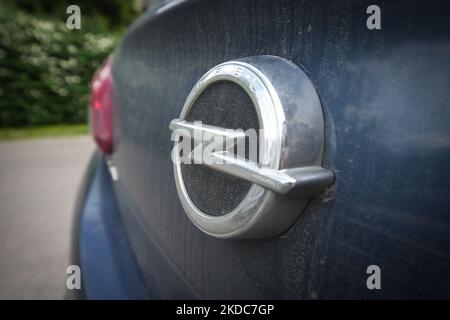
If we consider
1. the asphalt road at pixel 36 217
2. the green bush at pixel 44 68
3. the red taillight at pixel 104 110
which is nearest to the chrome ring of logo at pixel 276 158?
the red taillight at pixel 104 110

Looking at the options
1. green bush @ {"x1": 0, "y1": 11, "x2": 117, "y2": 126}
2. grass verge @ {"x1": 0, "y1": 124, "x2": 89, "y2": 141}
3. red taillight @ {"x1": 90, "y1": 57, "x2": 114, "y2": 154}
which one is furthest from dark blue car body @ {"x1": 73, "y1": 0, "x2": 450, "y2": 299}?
green bush @ {"x1": 0, "y1": 11, "x2": 117, "y2": 126}

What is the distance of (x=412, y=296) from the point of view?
49 centimetres

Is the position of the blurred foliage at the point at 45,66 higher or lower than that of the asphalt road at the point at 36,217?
higher

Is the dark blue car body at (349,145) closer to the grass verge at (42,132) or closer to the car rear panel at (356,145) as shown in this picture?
the car rear panel at (356,145)

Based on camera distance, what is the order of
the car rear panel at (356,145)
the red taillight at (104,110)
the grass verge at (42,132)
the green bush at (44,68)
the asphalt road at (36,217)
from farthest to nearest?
the green bush at (44,68), the grass verge at (42,132), the asphalt road at (36,217), the red taillight at (104,110), the car rear panel at (356,145)

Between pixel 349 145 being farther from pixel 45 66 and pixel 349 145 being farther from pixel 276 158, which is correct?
pixel 45 66

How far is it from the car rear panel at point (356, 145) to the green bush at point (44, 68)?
973 centimetres

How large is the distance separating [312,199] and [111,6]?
17.5 m

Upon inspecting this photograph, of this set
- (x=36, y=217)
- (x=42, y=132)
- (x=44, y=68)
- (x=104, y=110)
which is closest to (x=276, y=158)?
(x=104, y=110)

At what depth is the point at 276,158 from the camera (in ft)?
1.76

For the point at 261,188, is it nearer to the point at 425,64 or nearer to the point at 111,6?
the point at 425,64

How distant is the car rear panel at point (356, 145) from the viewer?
18.2 inches
